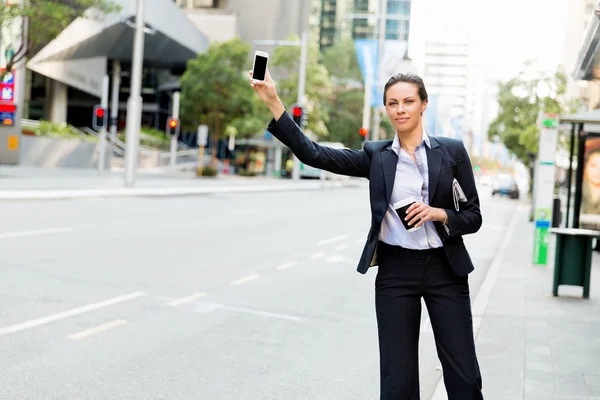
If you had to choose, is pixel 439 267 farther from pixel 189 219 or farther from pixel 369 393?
pixel 189 219

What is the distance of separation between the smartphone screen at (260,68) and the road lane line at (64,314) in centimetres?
405

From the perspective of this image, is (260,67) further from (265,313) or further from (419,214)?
(265,313)

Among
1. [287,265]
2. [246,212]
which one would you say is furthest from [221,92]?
[287,265]

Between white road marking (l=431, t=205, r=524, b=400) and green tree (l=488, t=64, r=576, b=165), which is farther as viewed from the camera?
green tree (l=488, t=64, r=576, b=165)

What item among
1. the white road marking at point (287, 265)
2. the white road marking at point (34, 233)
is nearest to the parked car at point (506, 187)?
the white road marking at point (34, 233)

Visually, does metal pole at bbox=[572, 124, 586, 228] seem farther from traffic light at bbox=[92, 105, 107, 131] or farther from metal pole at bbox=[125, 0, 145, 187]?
traffic light at bbox=[92, 105, 107, 131]

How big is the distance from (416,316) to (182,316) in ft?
14.6

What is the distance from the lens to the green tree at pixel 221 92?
196ft

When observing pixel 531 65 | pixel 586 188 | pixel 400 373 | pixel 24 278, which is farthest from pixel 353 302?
pixel 531 65

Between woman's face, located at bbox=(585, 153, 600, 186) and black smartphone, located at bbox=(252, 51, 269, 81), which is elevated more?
black smartphone, located at bbox=(252, 51, 269, 81)

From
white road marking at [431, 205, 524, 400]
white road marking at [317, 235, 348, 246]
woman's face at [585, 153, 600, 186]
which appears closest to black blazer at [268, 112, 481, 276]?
white road marking at [431, 205, 524, 400]

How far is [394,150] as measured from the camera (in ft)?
12.2

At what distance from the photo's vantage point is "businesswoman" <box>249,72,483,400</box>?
3.65 meters

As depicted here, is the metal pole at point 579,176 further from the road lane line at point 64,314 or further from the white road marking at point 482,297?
the road lane line at point 64,314
